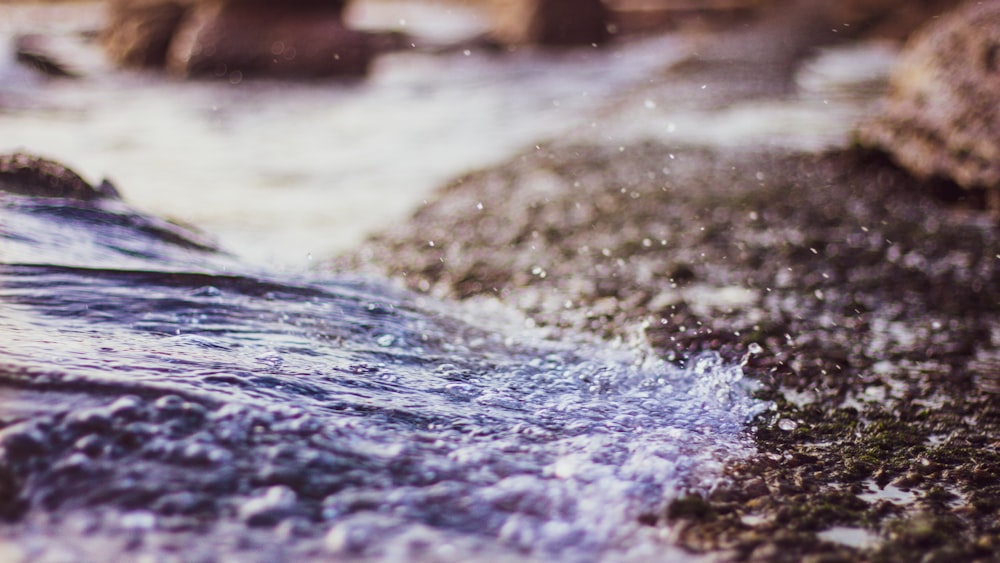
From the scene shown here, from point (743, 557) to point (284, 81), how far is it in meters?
10.4

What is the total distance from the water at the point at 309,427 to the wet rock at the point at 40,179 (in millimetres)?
414

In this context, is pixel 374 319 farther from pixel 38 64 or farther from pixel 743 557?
pixel 38 64

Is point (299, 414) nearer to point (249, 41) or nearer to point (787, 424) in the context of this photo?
point (787, 424)

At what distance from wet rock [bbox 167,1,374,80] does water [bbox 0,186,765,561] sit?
899 centimetres

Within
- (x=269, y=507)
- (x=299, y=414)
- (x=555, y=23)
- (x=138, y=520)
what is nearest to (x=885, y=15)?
(x=555, y=23)

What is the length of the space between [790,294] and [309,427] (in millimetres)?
2235

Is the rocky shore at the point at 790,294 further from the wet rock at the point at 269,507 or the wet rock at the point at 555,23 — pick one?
the wet rock at the point at 555,23

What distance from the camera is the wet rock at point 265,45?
36.5ft

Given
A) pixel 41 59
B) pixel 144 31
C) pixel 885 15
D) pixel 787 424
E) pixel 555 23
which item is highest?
pixel 885 15

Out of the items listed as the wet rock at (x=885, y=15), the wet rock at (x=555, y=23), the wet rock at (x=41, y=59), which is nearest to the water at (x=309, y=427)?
the wet rock at (x=41, y=59)

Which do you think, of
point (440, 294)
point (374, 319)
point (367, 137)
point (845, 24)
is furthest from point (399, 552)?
point (845, 24)

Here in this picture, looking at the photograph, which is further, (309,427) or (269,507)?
(309,427)

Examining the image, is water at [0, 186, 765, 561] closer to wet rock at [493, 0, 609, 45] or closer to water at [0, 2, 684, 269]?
water at [0, 2, 684, 269]

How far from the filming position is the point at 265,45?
11.3 m
